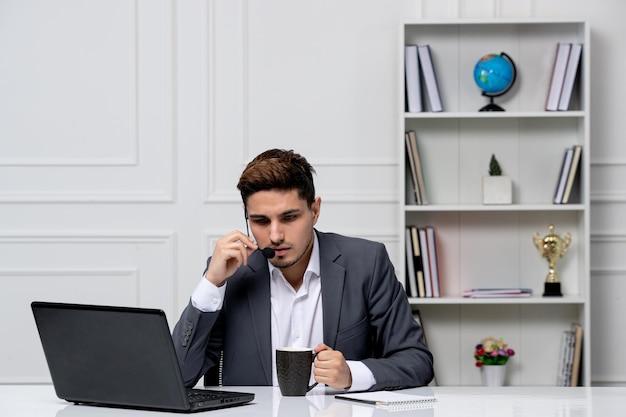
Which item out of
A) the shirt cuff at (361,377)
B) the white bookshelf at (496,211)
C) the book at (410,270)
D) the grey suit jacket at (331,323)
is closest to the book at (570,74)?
the white bookshelf at (496,211)

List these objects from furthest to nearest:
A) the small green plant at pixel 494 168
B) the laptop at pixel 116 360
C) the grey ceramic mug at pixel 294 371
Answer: the small green plant at pixel 494 168 → the grey ceramic mug at pixel 294 371 → the laptop at pixel 116 360

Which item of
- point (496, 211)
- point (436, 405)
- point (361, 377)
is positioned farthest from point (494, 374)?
point (436, 405)

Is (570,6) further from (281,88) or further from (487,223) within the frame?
(281,88)

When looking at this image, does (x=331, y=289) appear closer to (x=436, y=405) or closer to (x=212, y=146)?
(x=436, y=405)

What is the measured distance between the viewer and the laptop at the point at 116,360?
173cm

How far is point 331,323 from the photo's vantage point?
2303mm

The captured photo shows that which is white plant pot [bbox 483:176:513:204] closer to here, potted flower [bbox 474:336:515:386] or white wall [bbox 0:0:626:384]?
white wall [bbox 0:0:626:384]

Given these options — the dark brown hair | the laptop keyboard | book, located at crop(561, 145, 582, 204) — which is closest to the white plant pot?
book, located at crop(561, 145, 582, 204)

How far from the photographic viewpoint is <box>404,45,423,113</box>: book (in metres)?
3.93

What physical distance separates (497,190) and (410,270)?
0.52 m

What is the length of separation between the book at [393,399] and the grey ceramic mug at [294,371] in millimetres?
79

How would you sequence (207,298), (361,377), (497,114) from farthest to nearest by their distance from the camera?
(497,114) → (207,298) → (361,377)

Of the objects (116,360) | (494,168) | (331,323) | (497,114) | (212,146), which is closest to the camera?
(116,360)

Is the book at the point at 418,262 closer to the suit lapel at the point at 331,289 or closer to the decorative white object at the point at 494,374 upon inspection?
the decorative white object at the point at 494,374
